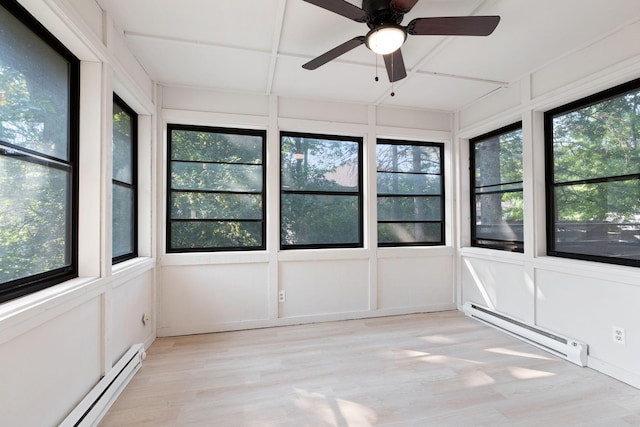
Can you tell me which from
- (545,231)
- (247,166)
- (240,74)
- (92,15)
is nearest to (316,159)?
(247,166)

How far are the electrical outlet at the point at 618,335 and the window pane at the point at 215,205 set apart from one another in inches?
130

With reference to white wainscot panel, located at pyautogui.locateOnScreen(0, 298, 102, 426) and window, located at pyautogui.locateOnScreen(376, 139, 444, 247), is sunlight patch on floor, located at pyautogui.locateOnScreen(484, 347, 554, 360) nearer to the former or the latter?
window, located at pyautogui.locateOnScreen(376, 139, 444, 247)

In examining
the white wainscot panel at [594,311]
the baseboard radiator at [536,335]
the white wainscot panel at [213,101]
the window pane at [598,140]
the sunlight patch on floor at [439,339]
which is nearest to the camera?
the white wainscot panel at [594,311]

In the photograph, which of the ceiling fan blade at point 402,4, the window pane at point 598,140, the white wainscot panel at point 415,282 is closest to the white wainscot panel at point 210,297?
the white wainscot panel at point 415,282

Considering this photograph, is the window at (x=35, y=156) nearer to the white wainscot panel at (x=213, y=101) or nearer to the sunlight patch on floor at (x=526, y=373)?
the white wainscot panel at (x=213, y=101)

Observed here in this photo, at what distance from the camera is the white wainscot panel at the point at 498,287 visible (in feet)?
9.56

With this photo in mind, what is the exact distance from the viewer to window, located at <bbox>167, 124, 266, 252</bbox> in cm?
311

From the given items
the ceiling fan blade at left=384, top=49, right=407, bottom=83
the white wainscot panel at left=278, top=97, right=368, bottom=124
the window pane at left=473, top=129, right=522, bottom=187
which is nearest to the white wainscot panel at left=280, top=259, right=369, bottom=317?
the white wainscot panel at left=278, top=97, right=368, bottom=124

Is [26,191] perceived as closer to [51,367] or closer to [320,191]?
[51,367]

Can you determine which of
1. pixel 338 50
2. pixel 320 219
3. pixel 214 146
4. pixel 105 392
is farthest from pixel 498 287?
pixel 105 392

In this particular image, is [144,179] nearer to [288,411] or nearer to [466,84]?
[288,411]

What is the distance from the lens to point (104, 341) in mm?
1941

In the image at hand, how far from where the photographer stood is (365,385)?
6.89 ft

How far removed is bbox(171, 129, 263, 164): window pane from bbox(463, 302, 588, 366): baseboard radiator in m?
3.18
